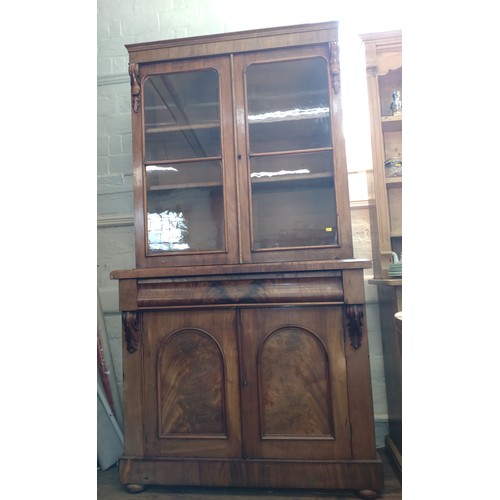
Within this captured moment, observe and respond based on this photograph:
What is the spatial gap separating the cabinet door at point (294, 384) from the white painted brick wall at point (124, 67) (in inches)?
23.6

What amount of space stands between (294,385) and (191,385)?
1.18 ft

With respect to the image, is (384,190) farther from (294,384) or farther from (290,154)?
(294,384)

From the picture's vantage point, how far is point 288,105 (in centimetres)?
143

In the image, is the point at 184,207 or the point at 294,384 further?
the point at 184,207

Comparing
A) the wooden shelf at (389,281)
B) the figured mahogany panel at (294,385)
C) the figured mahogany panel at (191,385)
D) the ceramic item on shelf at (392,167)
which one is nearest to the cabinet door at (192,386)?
the figured mahogany panel at (191,385)

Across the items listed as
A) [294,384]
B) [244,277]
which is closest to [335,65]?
[244,277]

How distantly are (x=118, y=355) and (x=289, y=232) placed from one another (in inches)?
→ 41.5

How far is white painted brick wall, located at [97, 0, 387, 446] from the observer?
1781 mm

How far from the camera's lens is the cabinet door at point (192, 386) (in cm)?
125

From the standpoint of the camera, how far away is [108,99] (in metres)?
1.89

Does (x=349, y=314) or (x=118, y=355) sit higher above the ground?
(x=349, y=314)
